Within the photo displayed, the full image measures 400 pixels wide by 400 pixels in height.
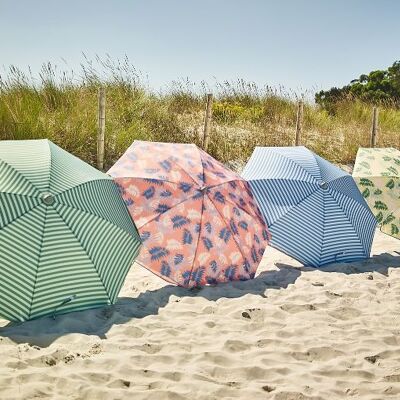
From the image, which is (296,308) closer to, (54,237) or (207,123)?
(54,237)

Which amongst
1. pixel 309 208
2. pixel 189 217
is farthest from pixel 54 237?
pixel 309 208

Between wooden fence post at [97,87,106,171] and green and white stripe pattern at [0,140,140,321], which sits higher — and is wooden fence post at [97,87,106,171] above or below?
above

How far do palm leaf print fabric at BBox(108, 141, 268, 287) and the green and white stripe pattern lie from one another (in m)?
0.37

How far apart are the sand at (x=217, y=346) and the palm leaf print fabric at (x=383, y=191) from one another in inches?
55.1

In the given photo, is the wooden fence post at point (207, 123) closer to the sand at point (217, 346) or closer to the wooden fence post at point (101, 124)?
the wooden fence post at point (101, 124)

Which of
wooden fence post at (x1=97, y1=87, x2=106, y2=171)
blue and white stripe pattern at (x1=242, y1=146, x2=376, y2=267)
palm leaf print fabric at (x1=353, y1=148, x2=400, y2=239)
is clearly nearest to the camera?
blue and white stripe pattern at (x1=242, y1=146, x2=376, y2=267)

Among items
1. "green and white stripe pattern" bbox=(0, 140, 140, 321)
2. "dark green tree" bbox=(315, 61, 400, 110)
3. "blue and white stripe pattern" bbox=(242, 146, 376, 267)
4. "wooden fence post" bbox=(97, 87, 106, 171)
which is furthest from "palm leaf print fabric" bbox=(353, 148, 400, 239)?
"dark green tree" bbox=(315, 61, 400, 110)

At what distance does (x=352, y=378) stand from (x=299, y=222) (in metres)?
2.17

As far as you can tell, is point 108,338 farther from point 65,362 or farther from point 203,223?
point 203,223

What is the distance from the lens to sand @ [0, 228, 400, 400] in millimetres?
3088

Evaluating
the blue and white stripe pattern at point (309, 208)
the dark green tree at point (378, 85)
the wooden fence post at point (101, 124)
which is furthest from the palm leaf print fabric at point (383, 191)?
the dark green tree at point (378, 85)

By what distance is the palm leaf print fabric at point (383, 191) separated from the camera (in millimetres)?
6238

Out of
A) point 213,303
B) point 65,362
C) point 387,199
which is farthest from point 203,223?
point 387,199

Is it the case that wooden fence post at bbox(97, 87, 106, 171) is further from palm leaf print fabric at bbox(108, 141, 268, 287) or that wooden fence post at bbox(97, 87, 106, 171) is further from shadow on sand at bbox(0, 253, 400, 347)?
shadow on sand at bbox(0, 253, 400, 347)
